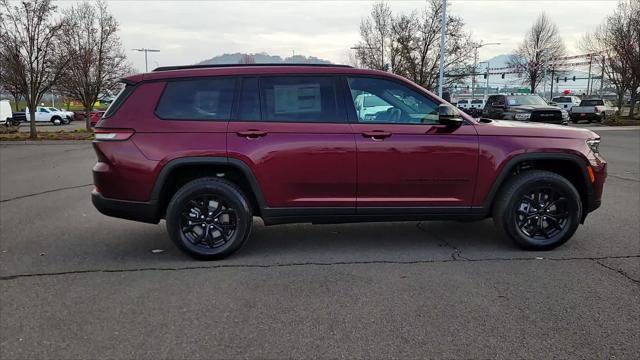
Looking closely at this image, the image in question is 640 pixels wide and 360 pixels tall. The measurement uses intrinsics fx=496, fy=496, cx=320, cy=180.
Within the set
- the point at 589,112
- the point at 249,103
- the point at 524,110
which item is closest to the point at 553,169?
the point at 249,103

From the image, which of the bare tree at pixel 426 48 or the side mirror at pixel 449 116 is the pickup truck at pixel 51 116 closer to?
the bare tree at pixel 426 48

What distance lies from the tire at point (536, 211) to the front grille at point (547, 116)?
14677 millimetres

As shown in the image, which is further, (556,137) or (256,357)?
(556,137)

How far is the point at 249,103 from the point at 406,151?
5.11 ft

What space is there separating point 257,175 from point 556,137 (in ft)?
9.69

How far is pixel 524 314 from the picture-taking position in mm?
3520

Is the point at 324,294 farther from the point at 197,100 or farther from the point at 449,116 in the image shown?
the point at 197,100

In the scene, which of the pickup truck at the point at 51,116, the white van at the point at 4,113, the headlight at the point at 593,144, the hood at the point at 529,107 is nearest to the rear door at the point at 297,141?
the headlight at the point at 593,144

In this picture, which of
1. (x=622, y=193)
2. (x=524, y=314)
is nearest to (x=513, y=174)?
(x=524, y=314)

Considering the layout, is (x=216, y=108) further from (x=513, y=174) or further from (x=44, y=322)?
(x=513, y=174)

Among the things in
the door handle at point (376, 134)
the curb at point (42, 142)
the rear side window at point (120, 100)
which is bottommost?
the curb at point (42, 142)

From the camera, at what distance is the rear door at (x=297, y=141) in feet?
15.2

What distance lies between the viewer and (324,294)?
3.91 m

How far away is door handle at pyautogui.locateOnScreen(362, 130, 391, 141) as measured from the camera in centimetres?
468
